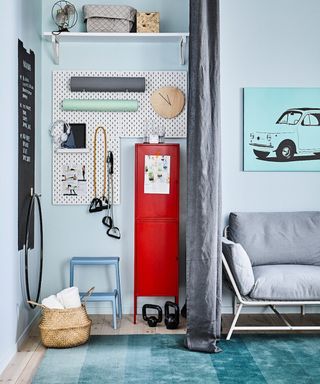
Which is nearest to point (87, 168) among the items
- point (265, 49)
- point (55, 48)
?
point (55, 48)

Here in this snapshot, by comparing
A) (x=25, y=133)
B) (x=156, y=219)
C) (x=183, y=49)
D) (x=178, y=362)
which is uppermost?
(x=183, y=49)

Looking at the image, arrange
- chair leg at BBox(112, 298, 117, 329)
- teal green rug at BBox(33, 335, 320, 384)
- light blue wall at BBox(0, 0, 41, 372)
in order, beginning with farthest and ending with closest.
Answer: chair leg at BBox(112, 298, 117, 329), light blue wall at BBox(0, 0, 41, 372), teal green rug at BBox(33, 335, 320, 384)

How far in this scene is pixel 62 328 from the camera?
400 cm

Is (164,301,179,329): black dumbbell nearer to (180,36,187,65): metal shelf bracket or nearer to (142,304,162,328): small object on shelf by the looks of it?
(142,304,162,328): small object on shelf

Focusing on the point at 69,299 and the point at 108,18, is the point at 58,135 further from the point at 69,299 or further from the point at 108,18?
the point at 69,299

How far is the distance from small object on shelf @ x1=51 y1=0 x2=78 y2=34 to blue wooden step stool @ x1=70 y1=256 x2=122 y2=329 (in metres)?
1.88

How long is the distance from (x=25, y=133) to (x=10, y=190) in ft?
2.15

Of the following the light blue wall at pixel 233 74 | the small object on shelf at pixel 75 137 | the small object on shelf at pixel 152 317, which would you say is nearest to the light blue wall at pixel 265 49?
the light blue wall at pixel 233 74

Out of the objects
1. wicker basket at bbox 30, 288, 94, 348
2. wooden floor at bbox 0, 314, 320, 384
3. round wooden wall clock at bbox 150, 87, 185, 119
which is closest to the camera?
wooden floor at bbox 0, 314, 320, 384

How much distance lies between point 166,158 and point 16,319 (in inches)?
67.2

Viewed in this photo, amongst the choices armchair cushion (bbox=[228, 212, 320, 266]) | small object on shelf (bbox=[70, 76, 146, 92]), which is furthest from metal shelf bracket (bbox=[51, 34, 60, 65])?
armchair cushion (bbox=[228, 212, 320, 266])

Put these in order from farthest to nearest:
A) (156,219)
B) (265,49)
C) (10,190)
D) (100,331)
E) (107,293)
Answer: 1. (265,49)
2. (156,219)
3. (107,293)
4. (100,331)
5. (10,190)

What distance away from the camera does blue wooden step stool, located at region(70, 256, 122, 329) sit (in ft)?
15.0

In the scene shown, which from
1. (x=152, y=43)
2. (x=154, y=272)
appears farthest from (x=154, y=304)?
(x=152, y=43)
